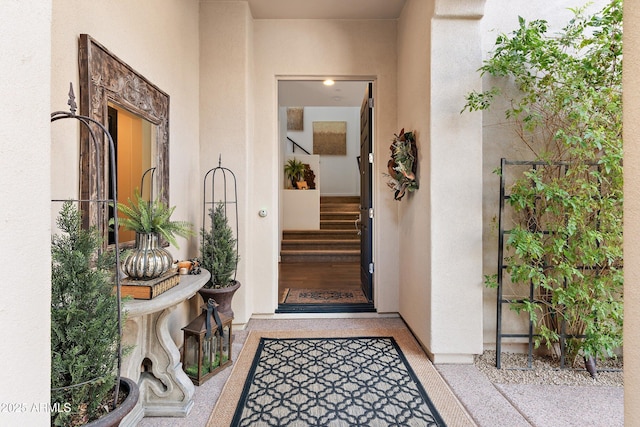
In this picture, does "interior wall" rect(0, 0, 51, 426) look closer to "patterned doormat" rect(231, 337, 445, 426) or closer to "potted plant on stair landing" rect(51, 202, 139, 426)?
"potted plant on stair landing" rect(51, 202, 139, 426)

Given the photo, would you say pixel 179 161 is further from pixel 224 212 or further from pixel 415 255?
pixel 415 255

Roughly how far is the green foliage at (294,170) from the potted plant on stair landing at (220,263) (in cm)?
466

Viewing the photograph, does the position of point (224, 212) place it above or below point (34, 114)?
below

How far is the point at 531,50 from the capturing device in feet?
6.64

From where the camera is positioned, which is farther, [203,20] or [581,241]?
[203,20]

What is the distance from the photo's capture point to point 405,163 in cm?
251

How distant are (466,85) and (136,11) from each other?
7.06 ft

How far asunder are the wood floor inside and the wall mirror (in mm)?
2081

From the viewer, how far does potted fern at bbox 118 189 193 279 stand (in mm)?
1465

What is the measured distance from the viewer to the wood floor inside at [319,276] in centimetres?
401

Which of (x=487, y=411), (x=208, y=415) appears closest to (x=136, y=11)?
(x=208, y=415)

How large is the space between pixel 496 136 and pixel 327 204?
574 cm

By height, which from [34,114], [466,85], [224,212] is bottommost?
[224,212]

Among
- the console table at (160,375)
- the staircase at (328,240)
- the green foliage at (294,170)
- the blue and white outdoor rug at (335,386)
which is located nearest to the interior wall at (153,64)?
the console table at (160,375)
